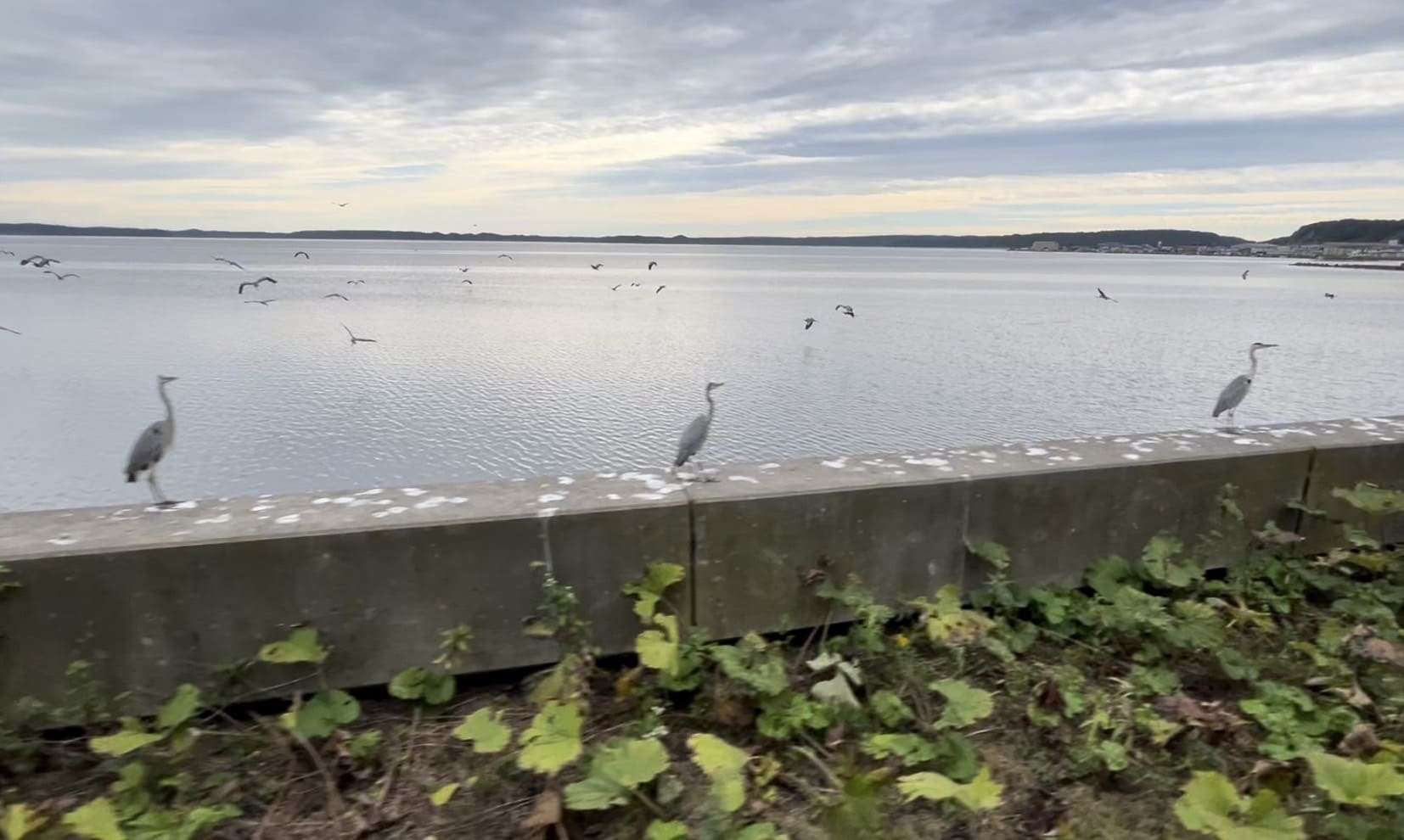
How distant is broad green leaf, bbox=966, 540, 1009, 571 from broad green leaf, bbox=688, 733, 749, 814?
148 centimetres

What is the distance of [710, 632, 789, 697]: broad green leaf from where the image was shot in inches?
117

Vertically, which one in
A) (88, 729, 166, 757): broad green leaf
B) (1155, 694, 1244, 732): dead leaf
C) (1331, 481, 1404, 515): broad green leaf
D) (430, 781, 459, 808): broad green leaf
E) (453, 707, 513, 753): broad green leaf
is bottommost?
(430, 781, 459, 808): broad green leaf

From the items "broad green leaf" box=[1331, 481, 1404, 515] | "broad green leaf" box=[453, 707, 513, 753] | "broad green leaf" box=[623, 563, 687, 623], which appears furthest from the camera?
"broad green leaf" box=[1331, 481, 1404, 515]

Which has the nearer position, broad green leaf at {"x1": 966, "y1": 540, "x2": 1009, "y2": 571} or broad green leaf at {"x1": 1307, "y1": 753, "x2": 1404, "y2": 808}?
broad green leaf at {"x1": 1307, "y1": 753, "x2": 1404, "y2": 808}

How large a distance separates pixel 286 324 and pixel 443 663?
3125 cm

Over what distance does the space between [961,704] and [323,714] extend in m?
2.20

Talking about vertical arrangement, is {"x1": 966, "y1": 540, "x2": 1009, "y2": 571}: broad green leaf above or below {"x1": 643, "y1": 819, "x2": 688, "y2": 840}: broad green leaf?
above

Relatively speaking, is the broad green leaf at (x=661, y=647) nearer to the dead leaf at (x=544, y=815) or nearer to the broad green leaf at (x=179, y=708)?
the dead leaf at (x=544, y=815)

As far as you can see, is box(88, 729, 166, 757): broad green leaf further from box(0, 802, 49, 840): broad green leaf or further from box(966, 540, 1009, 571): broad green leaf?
box(966, 540, 1009, 571): broad green leaf

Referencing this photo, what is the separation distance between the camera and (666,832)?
2475mm

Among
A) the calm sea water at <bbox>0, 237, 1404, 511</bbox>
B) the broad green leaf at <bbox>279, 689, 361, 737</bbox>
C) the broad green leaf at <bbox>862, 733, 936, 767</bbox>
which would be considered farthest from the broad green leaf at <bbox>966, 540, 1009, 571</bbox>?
the calm sea water at <bbox>0, 237, 1404, 511</bbox>

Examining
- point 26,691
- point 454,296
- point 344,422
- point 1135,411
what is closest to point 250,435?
point 344,422

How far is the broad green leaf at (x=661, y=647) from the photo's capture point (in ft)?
9.82

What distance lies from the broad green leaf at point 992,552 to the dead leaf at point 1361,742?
4.11ft
